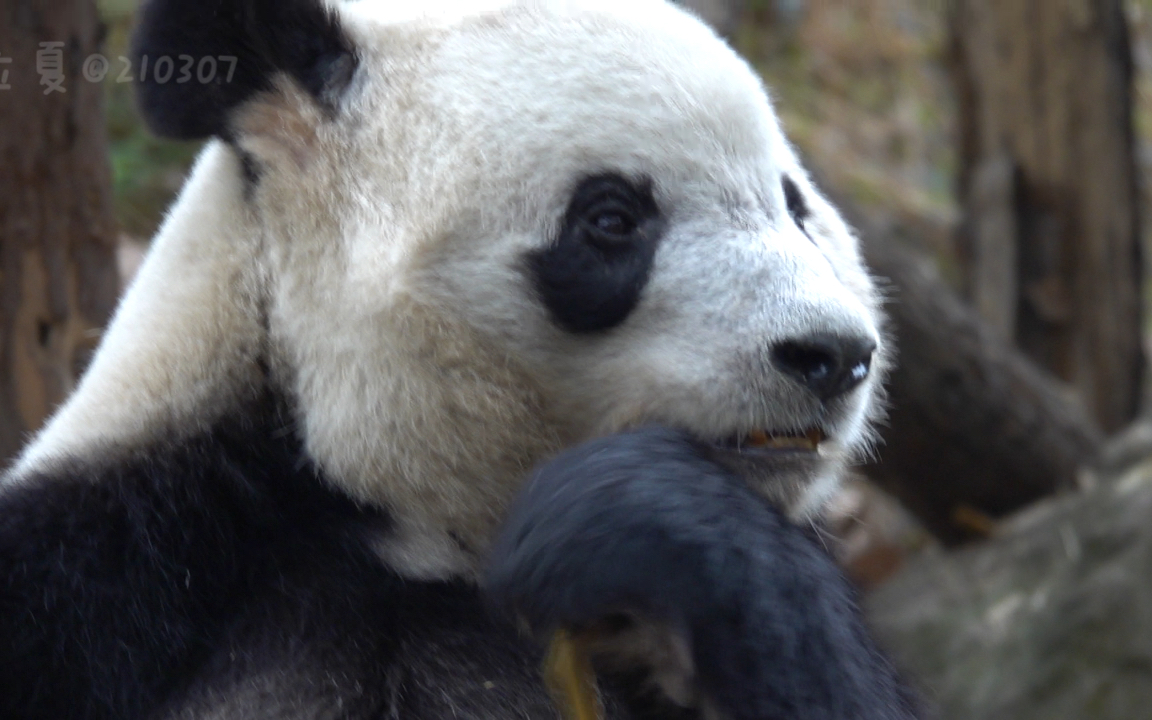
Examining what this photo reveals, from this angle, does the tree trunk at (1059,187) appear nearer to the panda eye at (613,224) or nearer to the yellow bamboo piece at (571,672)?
the panda eye at (613,224)

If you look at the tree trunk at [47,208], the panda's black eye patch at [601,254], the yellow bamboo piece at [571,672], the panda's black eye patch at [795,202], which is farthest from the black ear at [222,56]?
the tree trunk at [47,208]

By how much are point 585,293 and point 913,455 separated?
423 centimetres

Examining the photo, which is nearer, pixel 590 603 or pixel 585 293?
pixel 590 603

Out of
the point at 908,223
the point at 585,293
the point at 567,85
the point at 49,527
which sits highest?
the point at 567,85

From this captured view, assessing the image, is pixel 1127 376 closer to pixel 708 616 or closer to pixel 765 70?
pixel 765 70

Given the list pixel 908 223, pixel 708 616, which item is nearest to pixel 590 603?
pixel 708 616

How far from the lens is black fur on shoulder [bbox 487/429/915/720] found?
2.20 m

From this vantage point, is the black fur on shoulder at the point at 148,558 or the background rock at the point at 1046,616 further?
the background rock at the point at 1046,616

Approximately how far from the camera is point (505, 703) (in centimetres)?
266

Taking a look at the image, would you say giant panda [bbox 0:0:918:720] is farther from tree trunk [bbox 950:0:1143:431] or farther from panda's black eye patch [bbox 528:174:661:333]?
tree trunk [bbox 950:0:1143:431]

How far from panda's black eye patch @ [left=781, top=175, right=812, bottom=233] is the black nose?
52 centimetres

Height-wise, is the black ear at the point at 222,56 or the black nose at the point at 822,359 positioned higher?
the black ear at the point at 222,56

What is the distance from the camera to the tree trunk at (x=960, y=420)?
244 inches

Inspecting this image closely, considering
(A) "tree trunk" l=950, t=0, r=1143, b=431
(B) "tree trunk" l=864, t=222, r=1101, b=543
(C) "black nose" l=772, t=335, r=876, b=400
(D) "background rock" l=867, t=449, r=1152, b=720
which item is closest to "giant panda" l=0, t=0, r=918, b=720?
(C) "black nose" l=772, t=335, r=876, b=400
